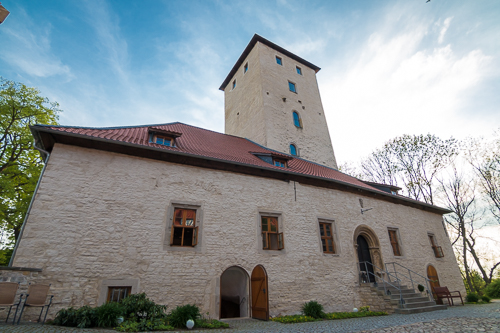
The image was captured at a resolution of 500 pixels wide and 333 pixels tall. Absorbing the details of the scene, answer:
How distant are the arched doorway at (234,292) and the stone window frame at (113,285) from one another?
279cm

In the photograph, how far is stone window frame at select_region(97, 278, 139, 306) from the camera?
6945 millimetres

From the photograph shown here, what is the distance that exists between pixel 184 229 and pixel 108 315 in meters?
3.16

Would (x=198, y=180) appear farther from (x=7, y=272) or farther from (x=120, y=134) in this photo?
(x=7, y=272)

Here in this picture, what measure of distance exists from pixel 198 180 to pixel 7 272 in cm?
540

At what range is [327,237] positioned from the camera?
37.0ft

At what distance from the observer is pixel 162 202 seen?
8.60 meters

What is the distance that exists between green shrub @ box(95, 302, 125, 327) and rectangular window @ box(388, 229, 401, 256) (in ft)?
40.9

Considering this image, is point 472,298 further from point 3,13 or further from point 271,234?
point 3,13

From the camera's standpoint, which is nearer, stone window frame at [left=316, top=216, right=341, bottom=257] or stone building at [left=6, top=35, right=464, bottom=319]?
stone building at [left=6, top=35, right=464, bottom=319]

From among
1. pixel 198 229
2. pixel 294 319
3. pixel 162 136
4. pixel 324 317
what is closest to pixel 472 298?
pixel 324 317

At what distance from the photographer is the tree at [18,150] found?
1266 cm

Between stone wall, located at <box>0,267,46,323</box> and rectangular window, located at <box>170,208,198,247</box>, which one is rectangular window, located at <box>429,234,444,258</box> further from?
stone wall, located at <box>0,267,46,323</box>

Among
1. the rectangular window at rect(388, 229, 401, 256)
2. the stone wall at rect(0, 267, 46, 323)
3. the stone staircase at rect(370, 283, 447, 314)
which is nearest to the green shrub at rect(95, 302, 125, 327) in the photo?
the stone wall at rect(0, 267, 46, 323)

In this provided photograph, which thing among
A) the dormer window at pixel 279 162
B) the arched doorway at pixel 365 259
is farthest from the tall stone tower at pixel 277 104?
the arched doorway at pixel 365 259
